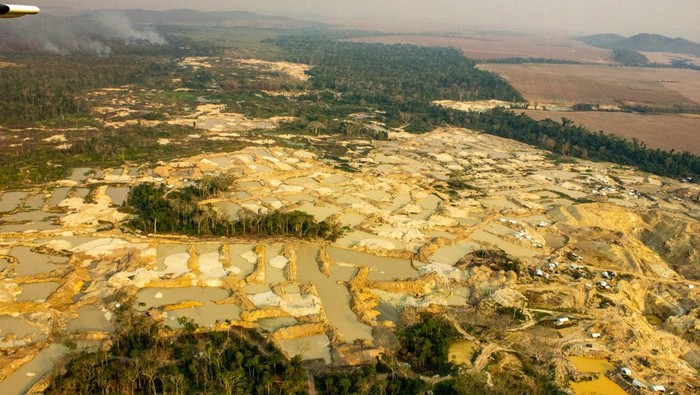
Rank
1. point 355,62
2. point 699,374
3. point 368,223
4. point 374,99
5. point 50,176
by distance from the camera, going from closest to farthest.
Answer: point 699,374, point 368,223, point 50,176, point 374,99, point 355,62

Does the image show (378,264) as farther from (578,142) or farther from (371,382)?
(578,142)

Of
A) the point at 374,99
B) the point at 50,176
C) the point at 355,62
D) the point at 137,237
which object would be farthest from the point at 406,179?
the point at 355,62

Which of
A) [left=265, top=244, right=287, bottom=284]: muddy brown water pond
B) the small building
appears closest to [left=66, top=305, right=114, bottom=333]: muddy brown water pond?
[left=265, top=244, right=287, bottom=284]: muddy brown water pond

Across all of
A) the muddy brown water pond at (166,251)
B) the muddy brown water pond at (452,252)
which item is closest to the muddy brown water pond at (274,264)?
the muddy brown water pond at (166,251)

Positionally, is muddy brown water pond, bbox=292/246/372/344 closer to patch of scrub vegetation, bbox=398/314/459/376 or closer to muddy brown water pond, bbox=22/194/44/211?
patch of scrub vegetation, bbox=398/314/459/376

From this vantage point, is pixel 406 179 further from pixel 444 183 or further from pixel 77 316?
pixel 77 316

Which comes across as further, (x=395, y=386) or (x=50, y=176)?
(x=50, y=176)

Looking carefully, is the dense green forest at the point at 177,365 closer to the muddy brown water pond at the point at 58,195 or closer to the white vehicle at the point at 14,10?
the white vehicle at the point at 14,10
